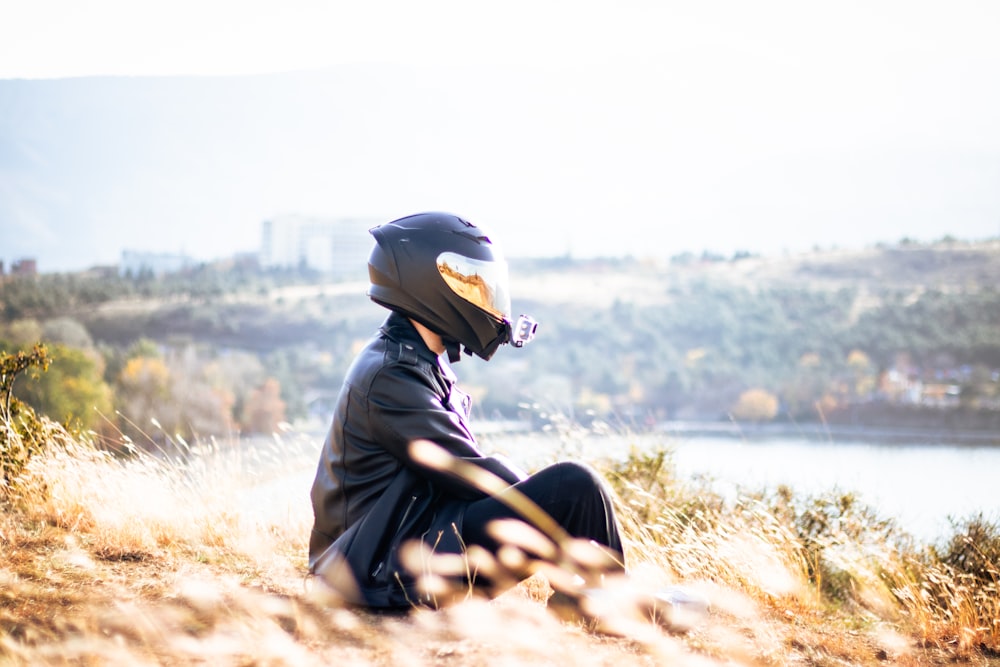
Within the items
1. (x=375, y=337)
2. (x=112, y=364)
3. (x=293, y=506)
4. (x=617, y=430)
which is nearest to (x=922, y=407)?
(x=617, y=430)

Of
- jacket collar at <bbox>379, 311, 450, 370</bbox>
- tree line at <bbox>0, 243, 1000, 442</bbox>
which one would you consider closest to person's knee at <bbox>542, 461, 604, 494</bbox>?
jacket collar at <bbox>379, 311, 450, 370</bbox>

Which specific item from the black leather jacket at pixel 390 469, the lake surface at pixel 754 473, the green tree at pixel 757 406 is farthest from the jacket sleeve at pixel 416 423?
the green tree at pixel 757 406

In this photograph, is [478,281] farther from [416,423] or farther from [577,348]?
[577,348]

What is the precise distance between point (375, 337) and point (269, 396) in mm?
54827

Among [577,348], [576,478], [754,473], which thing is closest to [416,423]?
[576,478]

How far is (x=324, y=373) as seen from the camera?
64750 mm

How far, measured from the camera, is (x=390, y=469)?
3.29 metres

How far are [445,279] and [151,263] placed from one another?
9567 cm

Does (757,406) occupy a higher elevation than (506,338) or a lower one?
lower

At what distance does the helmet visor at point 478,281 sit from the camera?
351cm

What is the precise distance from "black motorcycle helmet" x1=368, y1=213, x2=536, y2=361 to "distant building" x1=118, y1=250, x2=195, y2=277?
88405 millimetres

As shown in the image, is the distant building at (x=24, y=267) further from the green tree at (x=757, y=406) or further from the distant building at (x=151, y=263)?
the green tree at (x=757, y=406)

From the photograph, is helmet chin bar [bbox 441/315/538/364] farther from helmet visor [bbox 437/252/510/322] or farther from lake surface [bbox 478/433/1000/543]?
lake surface [bbox 478/433/1000/543]

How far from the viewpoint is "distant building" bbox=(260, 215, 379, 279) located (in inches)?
3467
